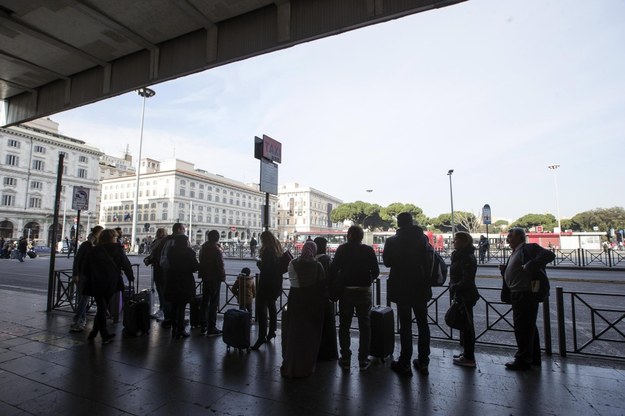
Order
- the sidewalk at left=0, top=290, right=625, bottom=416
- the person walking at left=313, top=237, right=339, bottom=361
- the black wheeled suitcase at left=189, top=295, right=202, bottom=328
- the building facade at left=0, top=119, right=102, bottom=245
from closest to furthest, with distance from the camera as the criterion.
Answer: the sidewalk at left=0, top=290, right=625, bottom=416 < the person walking at left=313, top=237, right=339, bottom=361 < the black wheeled suitcase at left=189, top=295, right=202, bottom=328 < the building facade at left=0, top=119, right=102, bottom=245

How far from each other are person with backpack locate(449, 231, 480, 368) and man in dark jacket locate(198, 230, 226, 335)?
380 cm

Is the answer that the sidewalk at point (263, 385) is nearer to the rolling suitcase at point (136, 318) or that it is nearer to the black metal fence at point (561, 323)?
the black metal fence at point (561, 323)

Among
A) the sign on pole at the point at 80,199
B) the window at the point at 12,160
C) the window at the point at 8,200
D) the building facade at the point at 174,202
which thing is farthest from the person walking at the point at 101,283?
the window at the point at 12,160

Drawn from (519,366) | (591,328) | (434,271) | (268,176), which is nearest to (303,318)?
(434,271)

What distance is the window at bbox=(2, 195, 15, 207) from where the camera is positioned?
5936 cm

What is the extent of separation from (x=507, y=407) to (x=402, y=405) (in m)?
1.03

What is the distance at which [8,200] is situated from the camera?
6006 centimetres

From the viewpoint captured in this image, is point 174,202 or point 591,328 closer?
point 591,328

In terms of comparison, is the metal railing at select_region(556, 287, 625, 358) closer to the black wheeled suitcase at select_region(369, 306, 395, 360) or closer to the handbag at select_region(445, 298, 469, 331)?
the handbag at select_region(445, 298, 469, 331)

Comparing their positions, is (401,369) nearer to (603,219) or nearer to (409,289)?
(409,289)

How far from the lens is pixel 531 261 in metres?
4.29

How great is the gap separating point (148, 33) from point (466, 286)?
6.97 m

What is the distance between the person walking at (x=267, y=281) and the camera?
17.4 feet

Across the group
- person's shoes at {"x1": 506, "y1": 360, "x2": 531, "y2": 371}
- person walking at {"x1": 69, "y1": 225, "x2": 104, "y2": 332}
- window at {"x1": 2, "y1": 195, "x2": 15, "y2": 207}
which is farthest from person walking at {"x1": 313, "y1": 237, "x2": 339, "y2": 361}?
window at {"x1": 2, "y1": 195, "x2": 15, "y2": 207}
